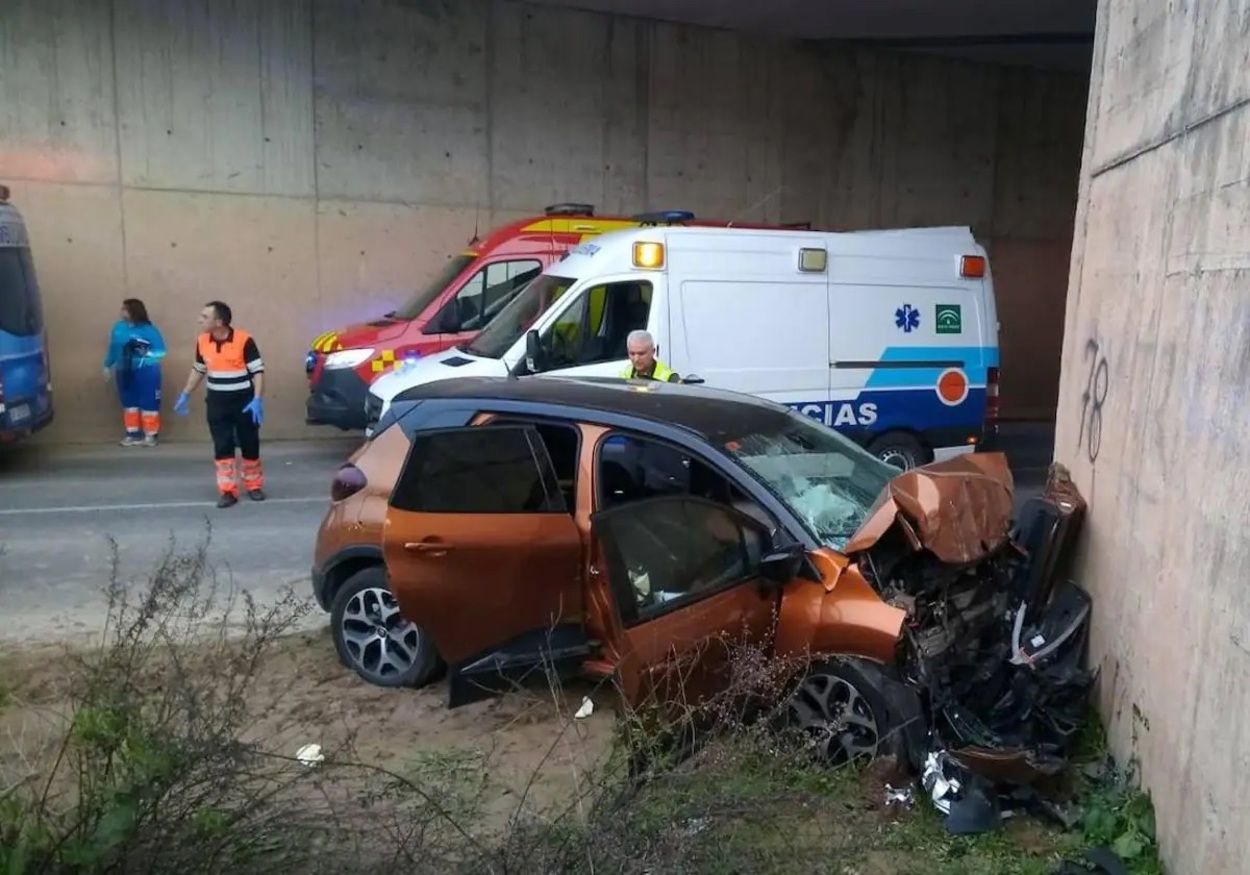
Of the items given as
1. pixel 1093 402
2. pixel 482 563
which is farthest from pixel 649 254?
pixel 482 563

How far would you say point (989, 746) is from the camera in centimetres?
377

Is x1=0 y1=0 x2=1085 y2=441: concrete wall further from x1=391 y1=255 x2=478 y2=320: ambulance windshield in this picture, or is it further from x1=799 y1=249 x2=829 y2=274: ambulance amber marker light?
x1=799 y1=249 x2=829 y2=274: ambulance amber marker light

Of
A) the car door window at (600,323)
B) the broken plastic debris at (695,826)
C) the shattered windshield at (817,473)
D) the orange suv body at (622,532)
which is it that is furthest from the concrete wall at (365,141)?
the broken plastic debris at (695,826)

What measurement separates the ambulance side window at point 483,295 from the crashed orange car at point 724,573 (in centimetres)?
595

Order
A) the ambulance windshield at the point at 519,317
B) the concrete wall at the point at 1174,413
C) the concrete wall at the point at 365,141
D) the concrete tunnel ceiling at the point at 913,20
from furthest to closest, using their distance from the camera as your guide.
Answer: the concrete tunnel ceiling at the point at 913,20, the concrete wall at the point at 365,141, the ambulance windshield at the point at 519,317, the concrete wall at the point at 1174,413

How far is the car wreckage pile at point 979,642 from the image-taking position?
3.68m

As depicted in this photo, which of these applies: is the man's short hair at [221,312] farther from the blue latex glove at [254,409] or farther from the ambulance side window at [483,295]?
the ambulance side window at [483,295]

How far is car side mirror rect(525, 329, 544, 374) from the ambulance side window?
275 cm

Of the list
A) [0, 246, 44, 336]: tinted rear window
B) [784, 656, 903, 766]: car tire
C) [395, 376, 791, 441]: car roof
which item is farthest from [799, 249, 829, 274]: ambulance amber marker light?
[0, 246, 44, 336]: tinted rear window

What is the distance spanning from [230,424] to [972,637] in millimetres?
6717

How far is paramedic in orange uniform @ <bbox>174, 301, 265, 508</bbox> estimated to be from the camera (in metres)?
8.29

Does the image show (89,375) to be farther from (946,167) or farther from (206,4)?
(946,167)

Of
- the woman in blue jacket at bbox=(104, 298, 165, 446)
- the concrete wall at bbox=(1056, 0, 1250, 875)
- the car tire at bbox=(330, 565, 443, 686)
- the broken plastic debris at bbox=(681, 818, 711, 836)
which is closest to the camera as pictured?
the broken plastic debris at bbox=(681, 818, 711, 836)

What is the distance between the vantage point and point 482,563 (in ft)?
13.7
